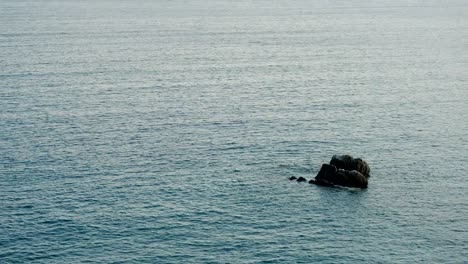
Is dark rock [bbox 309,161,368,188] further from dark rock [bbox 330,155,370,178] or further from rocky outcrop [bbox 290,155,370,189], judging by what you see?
dark rock [bbox 330,155,370,178]

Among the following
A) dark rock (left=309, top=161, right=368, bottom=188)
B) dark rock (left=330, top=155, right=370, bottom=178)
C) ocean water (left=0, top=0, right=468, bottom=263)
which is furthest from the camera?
dark rock (left=330, top=155, right=370, bottom=178)

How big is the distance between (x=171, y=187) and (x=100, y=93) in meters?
72.9

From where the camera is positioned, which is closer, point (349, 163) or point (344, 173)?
point (344, 173)

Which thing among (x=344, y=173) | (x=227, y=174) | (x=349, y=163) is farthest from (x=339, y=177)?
(x=227, y=174)

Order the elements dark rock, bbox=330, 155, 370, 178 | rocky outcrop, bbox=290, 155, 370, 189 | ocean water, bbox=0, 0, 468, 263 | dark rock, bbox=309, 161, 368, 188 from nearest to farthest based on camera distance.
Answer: ocean water, bbox=0, 0, 468, 263 < dark rock, bbox=309, 161, 368, 188 < rocky outcrop, bbox=290, 155, 370, 189 < dark rock, bbox=330, 155, 370, 178

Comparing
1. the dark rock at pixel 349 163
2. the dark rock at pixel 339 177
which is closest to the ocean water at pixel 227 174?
the dark rock at pixel 339 177

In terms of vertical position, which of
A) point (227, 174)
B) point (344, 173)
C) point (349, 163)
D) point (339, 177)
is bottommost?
point (227, 174)

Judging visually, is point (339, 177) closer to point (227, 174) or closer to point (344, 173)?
point (344, 173)

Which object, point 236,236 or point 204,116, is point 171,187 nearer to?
point 236,236

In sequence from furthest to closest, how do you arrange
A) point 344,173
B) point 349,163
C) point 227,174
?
point 227,174 → point 349,163 → point 344,173

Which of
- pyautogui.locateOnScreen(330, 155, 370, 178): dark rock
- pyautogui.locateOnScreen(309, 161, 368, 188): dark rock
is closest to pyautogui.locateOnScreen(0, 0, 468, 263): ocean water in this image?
pyautogui.locateOnScreen(309, 161, 368, 188): dark rock

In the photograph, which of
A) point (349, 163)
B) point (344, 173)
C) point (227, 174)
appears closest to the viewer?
point (344, 173)

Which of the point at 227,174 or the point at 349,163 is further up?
the point at 349,163

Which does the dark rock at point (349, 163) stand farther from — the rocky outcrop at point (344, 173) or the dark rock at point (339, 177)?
the dark rock at point (339, 177)
